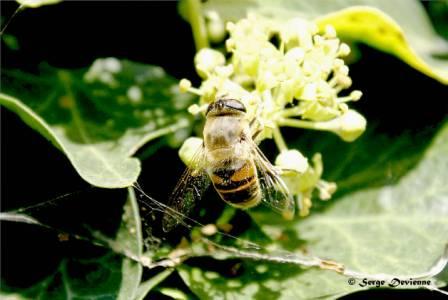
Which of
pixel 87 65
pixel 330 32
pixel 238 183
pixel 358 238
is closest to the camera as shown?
pixel 238 183

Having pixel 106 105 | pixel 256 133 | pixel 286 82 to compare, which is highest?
pixel 286 82

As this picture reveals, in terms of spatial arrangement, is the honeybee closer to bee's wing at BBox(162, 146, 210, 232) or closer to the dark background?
bee's wing at BBox(162, 146, 210, 232)

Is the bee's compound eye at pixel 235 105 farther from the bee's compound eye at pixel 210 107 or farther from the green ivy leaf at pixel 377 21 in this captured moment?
the green ivy leaf at pixel 377 21

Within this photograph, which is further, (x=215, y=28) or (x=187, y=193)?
(x=215, y=28)

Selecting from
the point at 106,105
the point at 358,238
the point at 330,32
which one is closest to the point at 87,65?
the point at 106,105

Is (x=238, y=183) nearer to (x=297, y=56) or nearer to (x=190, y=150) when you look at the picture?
(x=190, y=150)

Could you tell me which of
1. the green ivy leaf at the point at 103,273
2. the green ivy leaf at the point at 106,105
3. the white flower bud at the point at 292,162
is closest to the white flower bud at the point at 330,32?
the white flower bud at the point at 292,162

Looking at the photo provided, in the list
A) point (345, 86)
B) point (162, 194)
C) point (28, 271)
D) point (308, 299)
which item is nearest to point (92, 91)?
point (162, 194)

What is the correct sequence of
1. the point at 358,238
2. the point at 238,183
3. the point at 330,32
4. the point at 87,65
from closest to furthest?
the point at 238,183 → the point at 330,32 → the point at 358,238 → the point at 87,65
